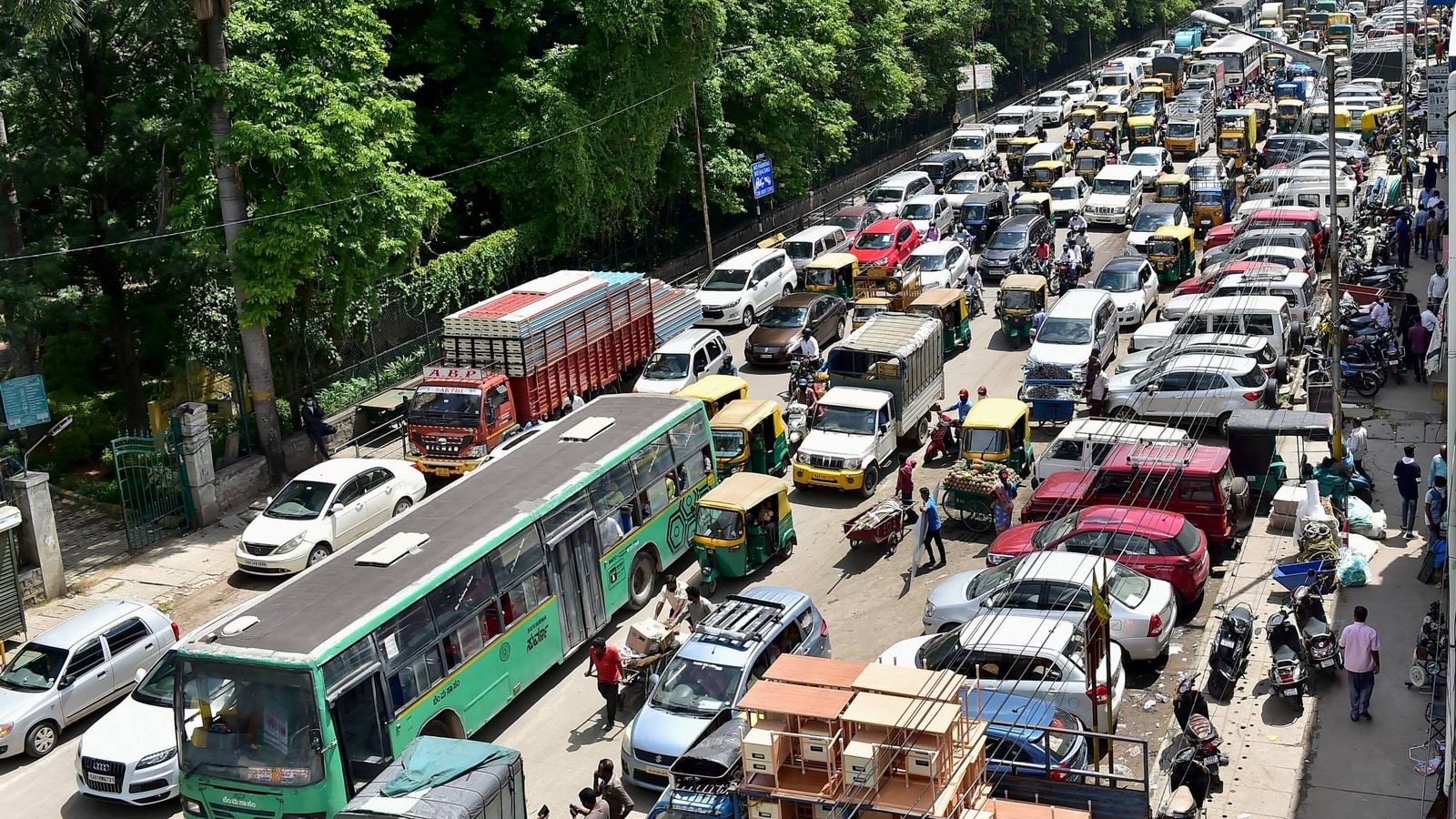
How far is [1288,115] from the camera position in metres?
63.6

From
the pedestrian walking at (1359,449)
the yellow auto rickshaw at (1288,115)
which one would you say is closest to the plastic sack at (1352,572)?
the pedestrian walking at (1359,449)

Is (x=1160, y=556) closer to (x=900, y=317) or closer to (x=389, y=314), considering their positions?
(x=900, y=317)

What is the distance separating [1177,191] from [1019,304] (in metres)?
14.0

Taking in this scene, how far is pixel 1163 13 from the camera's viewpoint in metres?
104

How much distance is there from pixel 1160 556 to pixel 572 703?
29.1 feet

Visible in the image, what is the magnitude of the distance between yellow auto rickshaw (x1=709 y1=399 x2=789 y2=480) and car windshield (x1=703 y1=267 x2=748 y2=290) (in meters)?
12.3

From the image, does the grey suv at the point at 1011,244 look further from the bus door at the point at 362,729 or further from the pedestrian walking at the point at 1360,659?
the bus door at the point at 362,729

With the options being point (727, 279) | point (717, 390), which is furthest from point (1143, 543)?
point (727, 279)

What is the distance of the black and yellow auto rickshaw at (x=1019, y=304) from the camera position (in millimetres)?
37719

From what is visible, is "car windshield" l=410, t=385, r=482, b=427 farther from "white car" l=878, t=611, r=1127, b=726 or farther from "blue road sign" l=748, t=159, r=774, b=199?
"blue road sign" l=748, t=159, r=774, b=199

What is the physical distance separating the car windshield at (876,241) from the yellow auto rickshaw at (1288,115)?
2792cm

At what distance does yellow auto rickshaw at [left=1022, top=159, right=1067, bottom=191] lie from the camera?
55094 millimetres

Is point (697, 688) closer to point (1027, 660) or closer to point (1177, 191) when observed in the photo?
point (1027, 660)

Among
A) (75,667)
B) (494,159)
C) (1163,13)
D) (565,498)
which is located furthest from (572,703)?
(1163,13)
